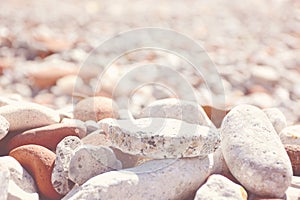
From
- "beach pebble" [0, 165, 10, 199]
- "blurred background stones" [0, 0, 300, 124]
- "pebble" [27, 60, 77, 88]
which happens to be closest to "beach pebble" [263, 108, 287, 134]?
"beach pebble" [0, 165, 10, 199]

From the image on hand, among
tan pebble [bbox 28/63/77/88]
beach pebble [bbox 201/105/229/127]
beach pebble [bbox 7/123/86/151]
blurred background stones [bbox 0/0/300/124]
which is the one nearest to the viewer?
beach pebble [bbox 7/123/86/151]

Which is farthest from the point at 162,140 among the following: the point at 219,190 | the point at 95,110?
the point at 95,110

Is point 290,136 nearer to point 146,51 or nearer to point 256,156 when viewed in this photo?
point 256,156

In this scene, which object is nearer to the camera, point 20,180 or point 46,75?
point 20,180

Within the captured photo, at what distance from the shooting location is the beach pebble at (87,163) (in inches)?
66.6

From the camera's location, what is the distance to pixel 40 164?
1.77 metres

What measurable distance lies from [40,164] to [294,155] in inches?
34.3

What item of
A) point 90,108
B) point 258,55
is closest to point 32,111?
point 90,108

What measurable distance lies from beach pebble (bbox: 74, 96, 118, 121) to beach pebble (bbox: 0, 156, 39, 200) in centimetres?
51

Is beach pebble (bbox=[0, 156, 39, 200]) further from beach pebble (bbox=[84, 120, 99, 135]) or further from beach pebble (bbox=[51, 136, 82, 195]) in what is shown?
beach pebble (bbox=[84, 120, 99, 135])

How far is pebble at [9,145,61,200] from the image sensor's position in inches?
69.3

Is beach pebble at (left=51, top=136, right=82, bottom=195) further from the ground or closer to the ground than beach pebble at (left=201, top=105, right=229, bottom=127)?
further from the ground

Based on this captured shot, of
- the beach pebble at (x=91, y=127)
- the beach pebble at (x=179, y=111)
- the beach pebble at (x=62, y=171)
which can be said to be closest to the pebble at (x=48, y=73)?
the beach pebble at (x=91, y=127)

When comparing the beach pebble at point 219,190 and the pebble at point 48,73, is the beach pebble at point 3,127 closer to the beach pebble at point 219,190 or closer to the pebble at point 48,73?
the beach pebble at point 219,190
